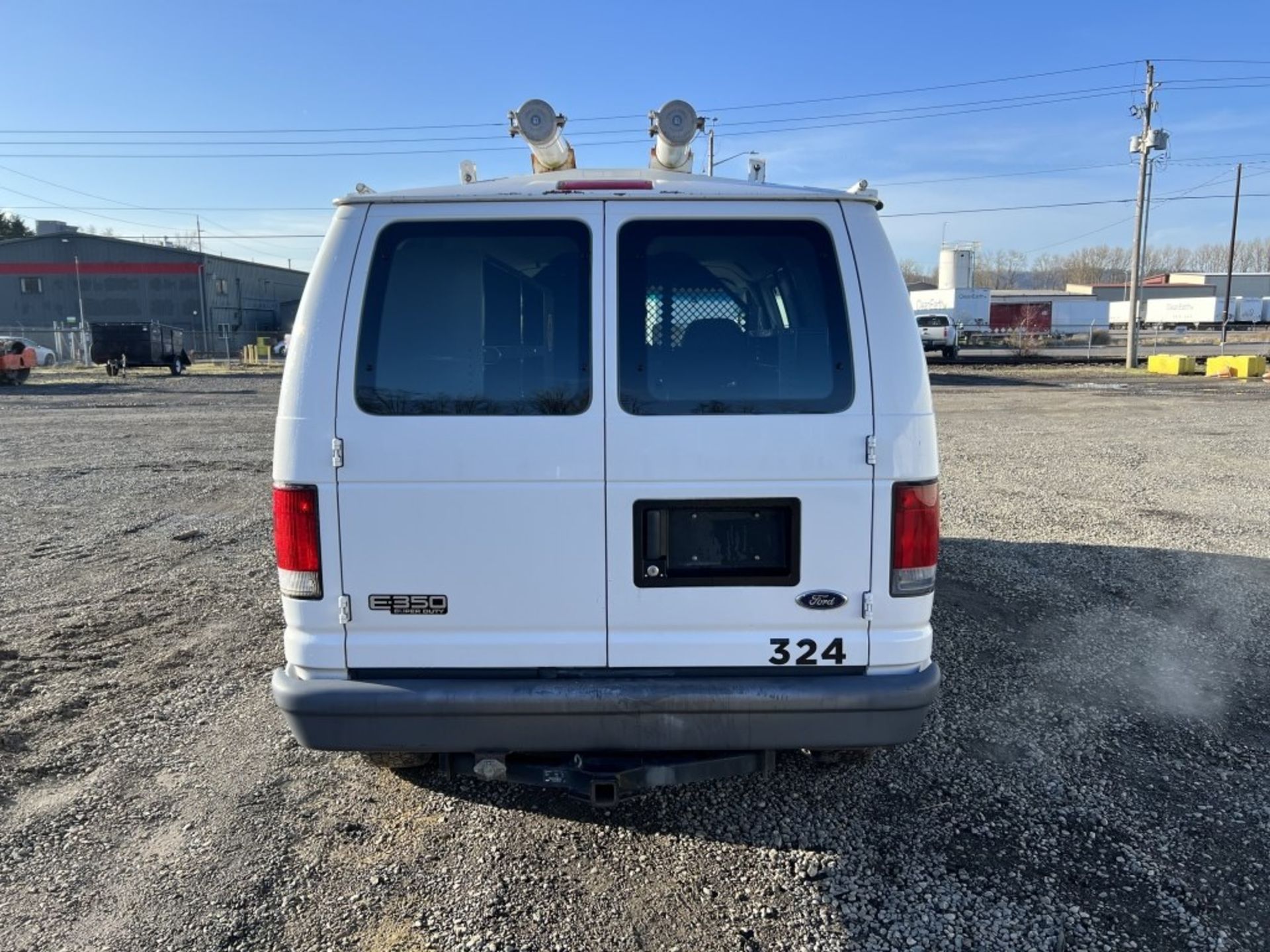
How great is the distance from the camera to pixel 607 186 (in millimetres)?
2996

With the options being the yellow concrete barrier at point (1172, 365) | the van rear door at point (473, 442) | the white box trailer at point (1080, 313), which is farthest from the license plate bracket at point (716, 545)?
the white box trailer at point (1080, 313)

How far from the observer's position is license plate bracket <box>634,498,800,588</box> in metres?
2.94

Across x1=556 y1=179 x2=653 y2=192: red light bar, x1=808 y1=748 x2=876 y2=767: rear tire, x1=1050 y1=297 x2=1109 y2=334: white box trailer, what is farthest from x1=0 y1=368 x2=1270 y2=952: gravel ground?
x1=1050 y1=297 x2=1109 y2=334: white box trailer

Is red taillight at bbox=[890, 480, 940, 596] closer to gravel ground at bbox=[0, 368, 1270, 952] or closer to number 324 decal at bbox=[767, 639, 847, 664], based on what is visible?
number 324 decal at bbox=[767, 639, 847, 664]

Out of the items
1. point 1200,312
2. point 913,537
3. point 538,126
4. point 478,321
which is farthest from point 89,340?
point 1200,312

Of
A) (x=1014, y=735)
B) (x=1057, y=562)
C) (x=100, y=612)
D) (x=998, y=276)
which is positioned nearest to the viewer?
(x=1014, y=735)

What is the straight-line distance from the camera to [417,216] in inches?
117

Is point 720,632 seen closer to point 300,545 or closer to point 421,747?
point 421,747

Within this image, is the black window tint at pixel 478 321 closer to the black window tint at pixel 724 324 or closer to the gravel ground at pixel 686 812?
the black window tint at pixel 724 324

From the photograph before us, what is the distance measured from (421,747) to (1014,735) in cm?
280

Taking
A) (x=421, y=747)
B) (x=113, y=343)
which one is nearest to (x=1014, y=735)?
(x=421, y=747)

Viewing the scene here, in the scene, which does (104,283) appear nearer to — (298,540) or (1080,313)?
(298,540)

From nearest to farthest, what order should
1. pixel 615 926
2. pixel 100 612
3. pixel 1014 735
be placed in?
1. pixel 615 926
2. pixel 1014 735
3. pixel 100 612

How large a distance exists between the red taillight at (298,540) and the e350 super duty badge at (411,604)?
20 cm
